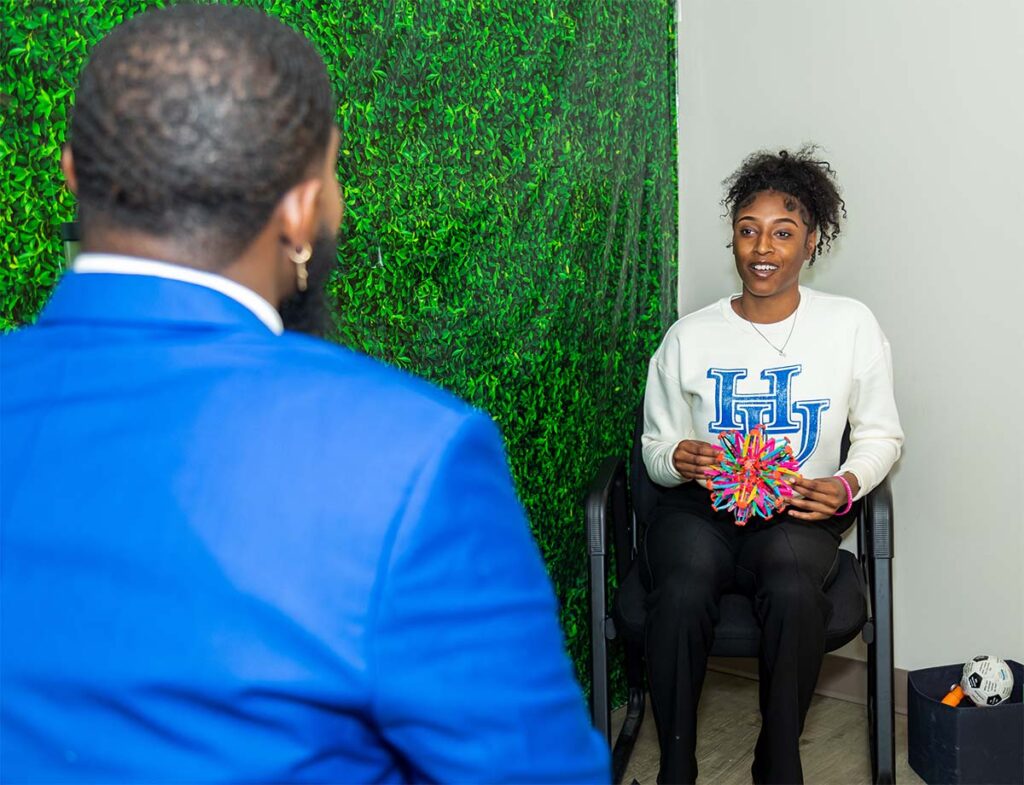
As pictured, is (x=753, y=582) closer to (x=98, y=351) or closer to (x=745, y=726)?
(x=745, y=726)

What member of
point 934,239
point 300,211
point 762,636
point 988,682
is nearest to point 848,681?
point 988,682

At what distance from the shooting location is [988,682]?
2.60 meters

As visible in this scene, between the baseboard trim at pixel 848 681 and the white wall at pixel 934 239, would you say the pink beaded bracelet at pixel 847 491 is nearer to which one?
the white wall at pixel 934 239

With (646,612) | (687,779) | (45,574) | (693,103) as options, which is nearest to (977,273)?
(693,103)

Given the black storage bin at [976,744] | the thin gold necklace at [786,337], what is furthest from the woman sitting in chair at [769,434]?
the black storage bin at [976,744]

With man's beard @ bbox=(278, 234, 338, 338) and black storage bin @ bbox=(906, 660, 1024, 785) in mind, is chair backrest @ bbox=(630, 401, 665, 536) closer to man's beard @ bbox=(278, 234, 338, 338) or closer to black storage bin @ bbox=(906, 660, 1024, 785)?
black storage bin @ bbox=(906, 660, 1024, 785)

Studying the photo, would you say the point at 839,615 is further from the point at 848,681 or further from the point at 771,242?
the point at 771,242

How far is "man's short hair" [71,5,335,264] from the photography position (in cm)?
81

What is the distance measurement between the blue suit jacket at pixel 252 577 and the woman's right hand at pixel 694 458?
1.80 metres

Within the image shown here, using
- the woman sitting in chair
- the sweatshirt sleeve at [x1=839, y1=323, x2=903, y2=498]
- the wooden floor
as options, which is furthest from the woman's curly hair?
the wooden floor

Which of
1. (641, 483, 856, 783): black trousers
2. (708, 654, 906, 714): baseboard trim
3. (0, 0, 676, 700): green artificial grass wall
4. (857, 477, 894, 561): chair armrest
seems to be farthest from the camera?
(708, 654, 906, 714): baseboard trim

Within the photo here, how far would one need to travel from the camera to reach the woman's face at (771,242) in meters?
2.75

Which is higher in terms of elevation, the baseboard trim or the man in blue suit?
the man in blue suit

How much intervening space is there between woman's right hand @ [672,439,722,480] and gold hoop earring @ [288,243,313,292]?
1742 mm
